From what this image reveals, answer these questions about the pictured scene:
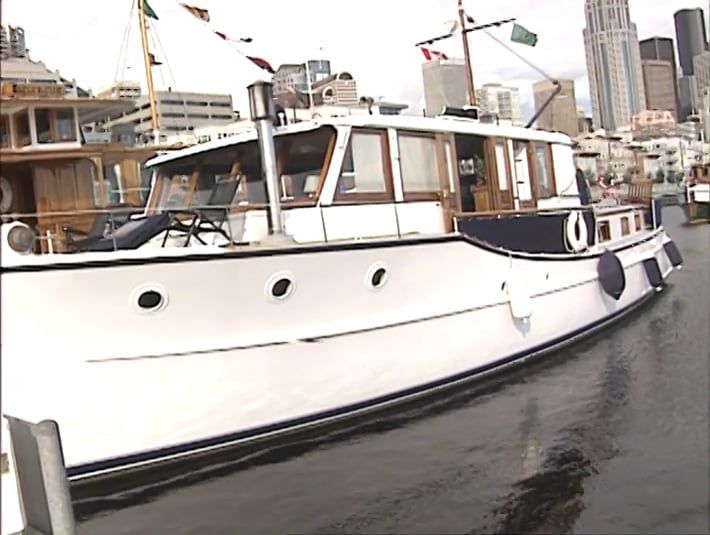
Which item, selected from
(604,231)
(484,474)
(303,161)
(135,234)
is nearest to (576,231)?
(604,231)

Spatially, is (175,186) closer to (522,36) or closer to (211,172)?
(211,172)

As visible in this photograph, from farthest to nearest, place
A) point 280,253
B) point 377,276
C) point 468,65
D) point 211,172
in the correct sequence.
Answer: point 468,65 → point 211,172 → point 377,276 → point 280,253

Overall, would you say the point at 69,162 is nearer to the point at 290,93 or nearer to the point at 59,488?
the point at 290,93

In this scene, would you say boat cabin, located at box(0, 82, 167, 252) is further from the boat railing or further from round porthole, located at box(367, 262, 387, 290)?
round porthole, located at box(367, 262, 387, 290)

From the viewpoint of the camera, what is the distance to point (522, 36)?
40.9ft

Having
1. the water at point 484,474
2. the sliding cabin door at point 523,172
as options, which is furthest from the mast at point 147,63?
the water at point 484,474

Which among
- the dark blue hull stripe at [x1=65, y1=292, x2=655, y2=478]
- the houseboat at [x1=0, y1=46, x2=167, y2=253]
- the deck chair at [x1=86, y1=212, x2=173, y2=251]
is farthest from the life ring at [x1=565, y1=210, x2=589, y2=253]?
the houseboat at [x1=0, y1=46, x2=167, y2=253]

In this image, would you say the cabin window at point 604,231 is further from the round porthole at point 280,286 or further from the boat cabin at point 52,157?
the boat cabin at point 52,157

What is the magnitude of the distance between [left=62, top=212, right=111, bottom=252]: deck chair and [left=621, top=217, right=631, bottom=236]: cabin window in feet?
30.5

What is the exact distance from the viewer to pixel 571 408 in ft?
25.2

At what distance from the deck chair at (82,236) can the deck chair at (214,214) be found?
2.29 ft

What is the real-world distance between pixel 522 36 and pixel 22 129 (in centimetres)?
805

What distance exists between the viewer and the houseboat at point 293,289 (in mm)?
6203

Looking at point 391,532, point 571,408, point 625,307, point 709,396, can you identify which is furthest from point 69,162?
point 625,307
